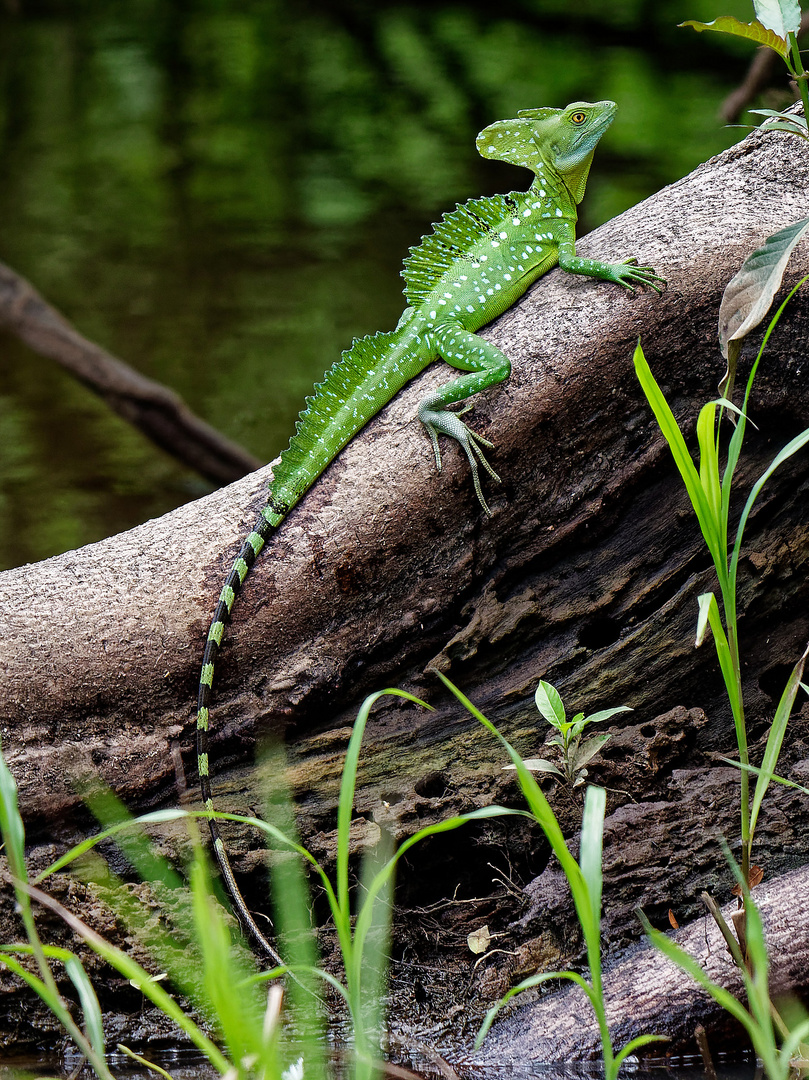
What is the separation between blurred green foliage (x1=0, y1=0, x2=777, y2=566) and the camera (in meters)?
5.50

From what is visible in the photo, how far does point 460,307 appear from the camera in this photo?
2.53 m

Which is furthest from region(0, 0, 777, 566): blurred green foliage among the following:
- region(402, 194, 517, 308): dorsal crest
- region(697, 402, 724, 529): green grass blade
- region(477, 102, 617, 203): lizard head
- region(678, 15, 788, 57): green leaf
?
region(697, 402, 724, 529): green grass blade

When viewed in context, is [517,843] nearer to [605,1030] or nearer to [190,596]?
[605,1030]

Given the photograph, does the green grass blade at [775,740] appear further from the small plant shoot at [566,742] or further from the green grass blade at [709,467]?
the small plant shoot at [566,742]

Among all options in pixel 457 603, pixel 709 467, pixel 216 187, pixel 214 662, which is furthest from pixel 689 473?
pixel 216 187

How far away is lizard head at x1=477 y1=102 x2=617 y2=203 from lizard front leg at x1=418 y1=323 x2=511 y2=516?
2.39 feet

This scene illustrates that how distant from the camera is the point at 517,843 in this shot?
2.10 meters

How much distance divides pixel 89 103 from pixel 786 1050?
6.32 m

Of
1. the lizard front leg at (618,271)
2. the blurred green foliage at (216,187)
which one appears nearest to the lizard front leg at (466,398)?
the lizard front leg at (618,271)

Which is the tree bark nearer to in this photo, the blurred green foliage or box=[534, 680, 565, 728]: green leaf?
box=[534, 680, 565, 728]: green leaf

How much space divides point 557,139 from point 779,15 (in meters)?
1.04

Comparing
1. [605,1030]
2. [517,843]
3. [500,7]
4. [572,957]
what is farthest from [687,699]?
[500,7]

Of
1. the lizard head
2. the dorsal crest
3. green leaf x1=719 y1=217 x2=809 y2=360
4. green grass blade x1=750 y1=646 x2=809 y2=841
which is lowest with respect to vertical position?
green grass blade x1=750 y1=646 x2=809 y2=841

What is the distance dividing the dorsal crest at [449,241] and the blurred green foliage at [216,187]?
2.86 metres
